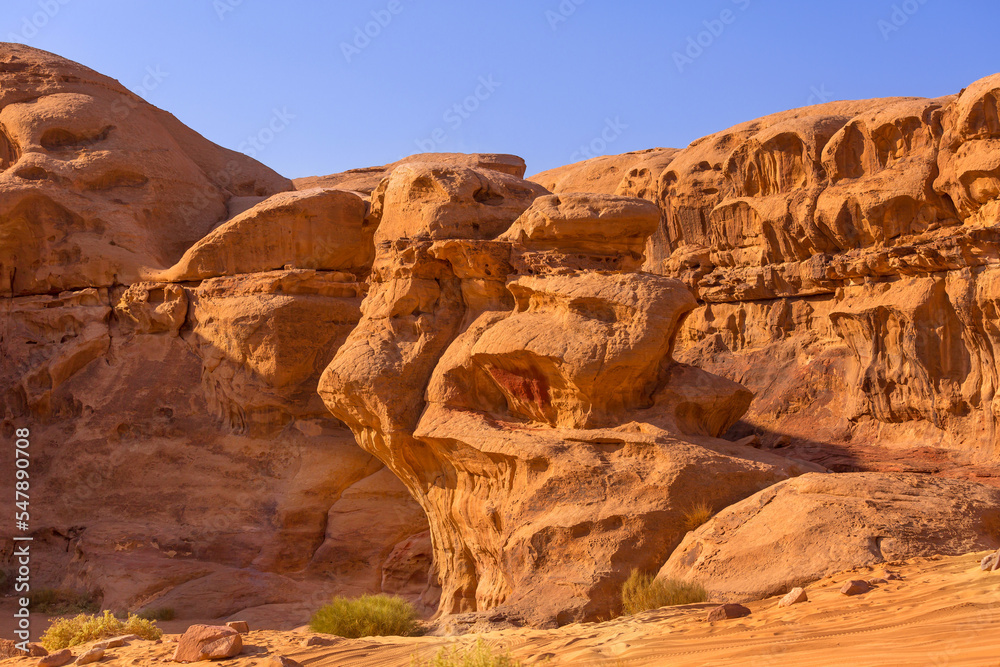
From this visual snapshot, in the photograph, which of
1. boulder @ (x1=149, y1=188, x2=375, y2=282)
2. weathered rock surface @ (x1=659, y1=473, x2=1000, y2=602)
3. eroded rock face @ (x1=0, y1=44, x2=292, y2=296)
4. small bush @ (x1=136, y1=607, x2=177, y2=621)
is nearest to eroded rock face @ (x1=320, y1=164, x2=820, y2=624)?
weathered rock surface @ (x1=659, y1=473, x2=1000, y2=602)

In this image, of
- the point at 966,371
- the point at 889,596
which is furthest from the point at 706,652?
the point at 966,371

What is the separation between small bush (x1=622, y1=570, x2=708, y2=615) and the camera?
6.15 m

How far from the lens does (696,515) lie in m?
7.27

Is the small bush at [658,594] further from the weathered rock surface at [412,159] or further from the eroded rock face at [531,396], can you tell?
the weathered rock surface at [412,159]

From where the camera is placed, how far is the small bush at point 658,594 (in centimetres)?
615

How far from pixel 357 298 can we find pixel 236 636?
762 centimetres

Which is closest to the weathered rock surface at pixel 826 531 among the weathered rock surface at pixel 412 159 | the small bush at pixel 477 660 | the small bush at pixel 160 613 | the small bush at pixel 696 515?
the small bush at pixel 696 515

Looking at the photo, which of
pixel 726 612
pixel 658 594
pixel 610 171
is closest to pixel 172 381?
pixel 658 594

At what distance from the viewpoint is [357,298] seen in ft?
42.8

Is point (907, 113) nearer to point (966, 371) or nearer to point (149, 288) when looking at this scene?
point (966, 371)

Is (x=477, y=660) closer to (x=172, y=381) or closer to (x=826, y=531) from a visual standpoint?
(x=826, y=531)

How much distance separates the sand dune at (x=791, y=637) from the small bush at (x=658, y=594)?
0.41 metres

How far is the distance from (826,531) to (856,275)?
970 centimetres

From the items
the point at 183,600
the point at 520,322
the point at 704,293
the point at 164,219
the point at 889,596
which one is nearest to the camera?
the point at 889,596
